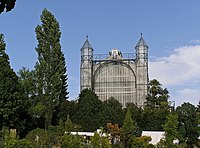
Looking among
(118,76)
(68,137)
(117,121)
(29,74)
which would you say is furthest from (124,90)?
(68,137)

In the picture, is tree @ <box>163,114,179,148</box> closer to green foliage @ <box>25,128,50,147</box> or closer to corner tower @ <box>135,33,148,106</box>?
green foliage @ <box>25,128,50,147</box>

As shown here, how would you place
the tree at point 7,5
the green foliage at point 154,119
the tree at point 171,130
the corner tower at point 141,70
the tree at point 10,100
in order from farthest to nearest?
1. the corner tower at point 141,70
2. the green foliage at point 154,119
3. the tree at point 10,100
4. the tree at point 171,130
5. the tree at point 7,5

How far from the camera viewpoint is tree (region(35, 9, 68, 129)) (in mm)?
35125

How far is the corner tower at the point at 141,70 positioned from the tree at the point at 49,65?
88.1ft

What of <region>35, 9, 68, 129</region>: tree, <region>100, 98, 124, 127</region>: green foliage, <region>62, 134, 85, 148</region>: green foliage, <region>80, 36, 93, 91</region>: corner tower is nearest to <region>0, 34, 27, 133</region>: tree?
<region>35, 9, 68, 129</region>: tree

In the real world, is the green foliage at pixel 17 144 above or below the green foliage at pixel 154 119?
below

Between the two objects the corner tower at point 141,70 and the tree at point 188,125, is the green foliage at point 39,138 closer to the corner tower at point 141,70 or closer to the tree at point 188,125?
the tree at point 188,125

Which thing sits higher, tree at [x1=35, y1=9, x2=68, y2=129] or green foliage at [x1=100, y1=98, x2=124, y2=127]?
tree at [x1=35, y1=9, x2=68, y2=129]

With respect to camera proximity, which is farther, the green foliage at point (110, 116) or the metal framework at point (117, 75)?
the metal framework at point (117, 75)

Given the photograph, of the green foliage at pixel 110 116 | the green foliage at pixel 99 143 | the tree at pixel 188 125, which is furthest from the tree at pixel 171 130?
the green foliage at pixel 110 116

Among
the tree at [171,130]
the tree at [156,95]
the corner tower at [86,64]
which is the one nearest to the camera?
the tree at [171,130]

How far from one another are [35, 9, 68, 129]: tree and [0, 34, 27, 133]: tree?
4645mm

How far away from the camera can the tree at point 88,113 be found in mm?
38391

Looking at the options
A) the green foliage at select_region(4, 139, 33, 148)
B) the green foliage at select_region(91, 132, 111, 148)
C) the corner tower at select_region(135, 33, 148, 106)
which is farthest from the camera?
the corner tower at select_region(135, 33, 148, 106)
